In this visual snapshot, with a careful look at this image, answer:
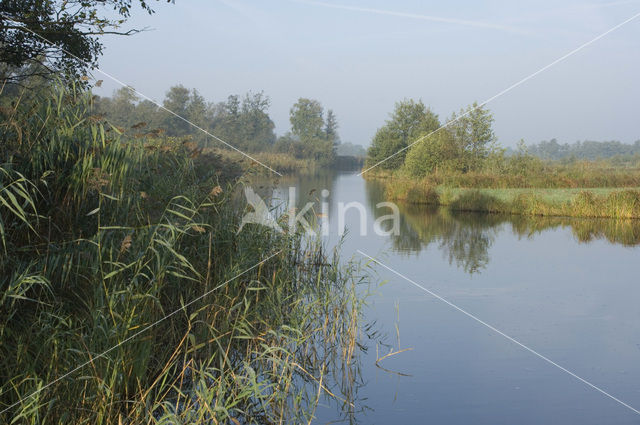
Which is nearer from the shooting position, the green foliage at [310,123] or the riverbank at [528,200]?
the riverbank at [528,200]

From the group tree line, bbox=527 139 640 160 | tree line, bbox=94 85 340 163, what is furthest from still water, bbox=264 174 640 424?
tree line, bbox=527 139 640 160

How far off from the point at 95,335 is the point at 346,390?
205 centimetres

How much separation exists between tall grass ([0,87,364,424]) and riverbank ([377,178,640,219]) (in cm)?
1295

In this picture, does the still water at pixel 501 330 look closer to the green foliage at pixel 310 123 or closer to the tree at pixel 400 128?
the tree at pixel 400 128

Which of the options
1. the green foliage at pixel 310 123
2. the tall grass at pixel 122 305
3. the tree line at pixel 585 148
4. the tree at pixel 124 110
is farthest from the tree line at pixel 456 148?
the tree line at pixel 585 148

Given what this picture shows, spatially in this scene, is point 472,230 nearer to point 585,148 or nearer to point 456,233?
point 456,233

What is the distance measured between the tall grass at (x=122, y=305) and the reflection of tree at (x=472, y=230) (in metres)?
5.71

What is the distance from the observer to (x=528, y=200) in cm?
1748

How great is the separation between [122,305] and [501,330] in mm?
4353

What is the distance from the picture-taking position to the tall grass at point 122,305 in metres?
3.61

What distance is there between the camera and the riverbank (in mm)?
16483

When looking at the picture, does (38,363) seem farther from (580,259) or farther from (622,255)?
(622,255)

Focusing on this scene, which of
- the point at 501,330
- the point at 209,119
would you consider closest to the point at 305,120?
the point at 209,119

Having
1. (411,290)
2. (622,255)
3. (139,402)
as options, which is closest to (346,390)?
(139,402)
